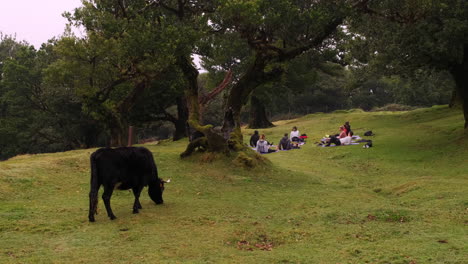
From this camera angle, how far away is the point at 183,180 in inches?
675

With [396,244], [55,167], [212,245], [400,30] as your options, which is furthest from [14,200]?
[400,30]

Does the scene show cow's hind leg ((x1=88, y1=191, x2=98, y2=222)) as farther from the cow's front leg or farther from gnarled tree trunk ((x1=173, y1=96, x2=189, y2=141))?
gnarled tree trunk ((x1=173, y1=96, x2=189, y2=141))

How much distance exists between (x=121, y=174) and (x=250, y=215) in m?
3.89

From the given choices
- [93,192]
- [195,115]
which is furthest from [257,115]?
[93,192]

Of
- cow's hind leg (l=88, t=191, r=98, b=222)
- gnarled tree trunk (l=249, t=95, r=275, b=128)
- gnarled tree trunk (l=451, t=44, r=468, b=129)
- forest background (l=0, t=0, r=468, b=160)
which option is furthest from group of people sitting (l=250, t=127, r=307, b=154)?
gnarled tree trunk (l=249, t=95, r=275, b=128)

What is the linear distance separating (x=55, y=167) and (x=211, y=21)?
9.78 metres

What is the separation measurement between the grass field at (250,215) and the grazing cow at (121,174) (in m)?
0.51

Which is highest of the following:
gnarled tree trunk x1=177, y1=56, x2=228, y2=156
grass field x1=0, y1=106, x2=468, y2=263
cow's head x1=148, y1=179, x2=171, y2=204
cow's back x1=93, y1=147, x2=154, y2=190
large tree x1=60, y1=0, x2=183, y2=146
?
large tree x1=60, y1=0, x2=183, y2=146

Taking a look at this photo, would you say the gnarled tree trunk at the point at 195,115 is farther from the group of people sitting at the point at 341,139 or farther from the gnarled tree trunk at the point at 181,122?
the gnarled tree trunk at the point at 181,122

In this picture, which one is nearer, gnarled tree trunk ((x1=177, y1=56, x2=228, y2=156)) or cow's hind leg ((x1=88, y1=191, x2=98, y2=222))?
cow's hind leg ((x1=88, y1=191, x2=98, y2=222))

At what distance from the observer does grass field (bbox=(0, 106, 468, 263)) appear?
8367 millimetres

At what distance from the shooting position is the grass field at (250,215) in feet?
27.5

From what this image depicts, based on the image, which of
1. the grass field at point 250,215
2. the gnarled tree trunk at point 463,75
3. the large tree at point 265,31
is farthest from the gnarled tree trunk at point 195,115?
the gnarled tree trunk at point 463,75

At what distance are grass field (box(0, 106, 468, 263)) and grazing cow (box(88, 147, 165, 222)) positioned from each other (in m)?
0.51
